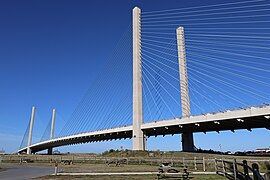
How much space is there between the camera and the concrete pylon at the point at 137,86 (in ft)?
152

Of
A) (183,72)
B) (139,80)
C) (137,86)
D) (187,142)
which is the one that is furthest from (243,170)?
(187,142)

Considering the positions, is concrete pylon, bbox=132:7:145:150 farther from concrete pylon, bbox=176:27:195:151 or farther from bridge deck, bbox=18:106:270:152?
concrete pylon, bbox=176:27:195:151

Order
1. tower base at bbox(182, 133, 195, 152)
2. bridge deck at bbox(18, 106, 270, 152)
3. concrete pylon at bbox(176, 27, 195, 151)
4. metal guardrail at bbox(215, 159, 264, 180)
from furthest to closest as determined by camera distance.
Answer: tower base at bbox(182, 133, 195, 152) < concrete pylon at bbox(176, 27, 195, 151) < bridge deck at bbox(18, 106, 270, 152) < metal guardrail at bbox(215, 159, 264, 180)

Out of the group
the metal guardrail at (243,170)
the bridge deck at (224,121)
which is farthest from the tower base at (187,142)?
the metal guardrail at (243,170)

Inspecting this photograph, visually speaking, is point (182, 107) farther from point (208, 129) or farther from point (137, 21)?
point (137, 21)

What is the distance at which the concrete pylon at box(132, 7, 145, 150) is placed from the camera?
4622 cm

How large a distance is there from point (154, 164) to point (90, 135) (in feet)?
120

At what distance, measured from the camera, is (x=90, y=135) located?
6688cm

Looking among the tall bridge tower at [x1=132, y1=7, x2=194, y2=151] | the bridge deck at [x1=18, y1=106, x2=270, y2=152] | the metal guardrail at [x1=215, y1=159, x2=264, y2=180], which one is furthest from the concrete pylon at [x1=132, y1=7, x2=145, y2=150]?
the metal guardrail at [x1=215, y1=159, x2=264, y2=180]

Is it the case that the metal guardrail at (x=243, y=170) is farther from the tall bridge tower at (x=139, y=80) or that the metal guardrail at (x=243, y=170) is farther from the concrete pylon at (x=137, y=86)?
the concrete pylon at (x=137, y=86)

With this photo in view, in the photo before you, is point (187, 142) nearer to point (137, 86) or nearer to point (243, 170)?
point (137, 86)

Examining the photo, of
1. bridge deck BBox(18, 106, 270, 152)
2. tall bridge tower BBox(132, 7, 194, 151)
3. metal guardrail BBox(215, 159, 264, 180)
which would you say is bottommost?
metal guardrail BBox(215, 159, 264, 180)

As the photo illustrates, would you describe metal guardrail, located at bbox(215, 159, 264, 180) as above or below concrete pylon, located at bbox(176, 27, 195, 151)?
below

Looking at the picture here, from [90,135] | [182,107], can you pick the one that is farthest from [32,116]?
[182,107]
